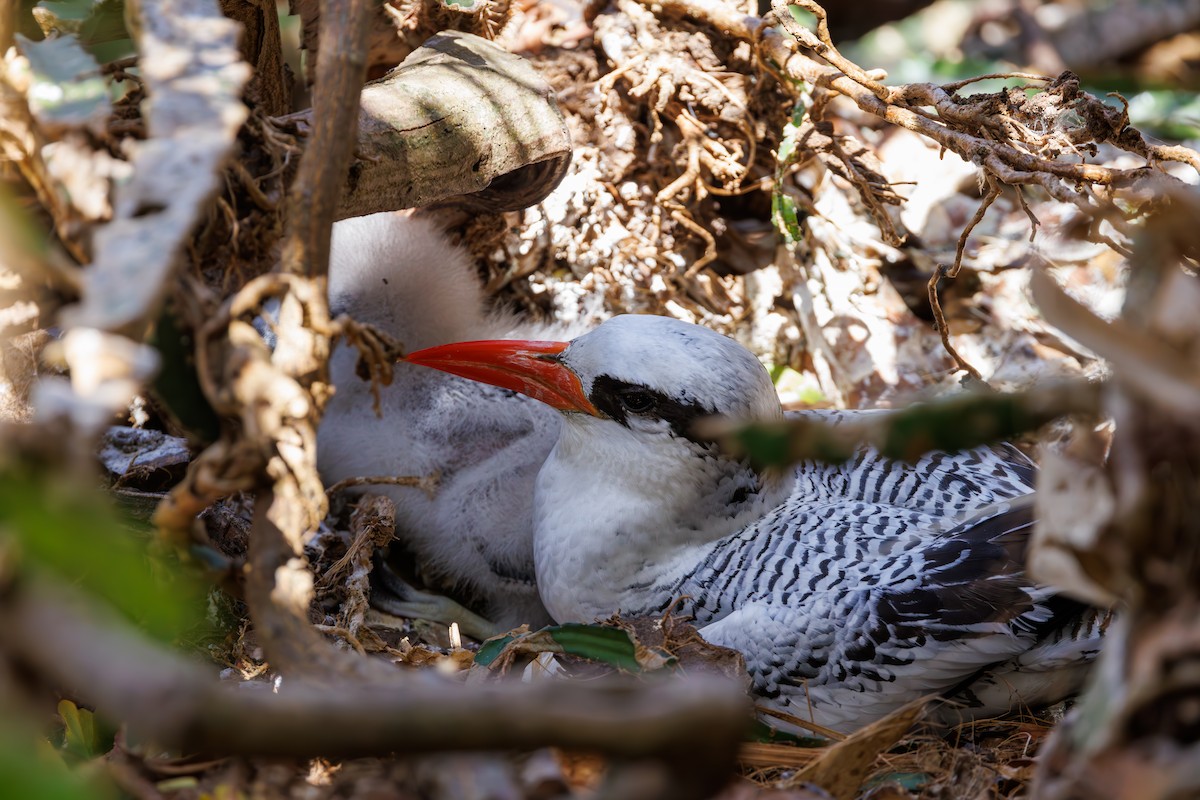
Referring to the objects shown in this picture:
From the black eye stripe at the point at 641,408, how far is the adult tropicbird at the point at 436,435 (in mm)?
540

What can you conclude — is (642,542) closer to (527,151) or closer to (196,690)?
(527,151)

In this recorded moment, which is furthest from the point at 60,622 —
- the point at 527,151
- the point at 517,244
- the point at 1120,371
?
the point at 517,244

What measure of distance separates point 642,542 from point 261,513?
3.71ft

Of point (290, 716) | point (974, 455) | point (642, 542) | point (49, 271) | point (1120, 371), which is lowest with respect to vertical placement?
point (642, 542)

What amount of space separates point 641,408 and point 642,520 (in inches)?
9.5

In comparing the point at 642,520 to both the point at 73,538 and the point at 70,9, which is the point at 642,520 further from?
the point at 73,538

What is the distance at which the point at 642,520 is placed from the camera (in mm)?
2227

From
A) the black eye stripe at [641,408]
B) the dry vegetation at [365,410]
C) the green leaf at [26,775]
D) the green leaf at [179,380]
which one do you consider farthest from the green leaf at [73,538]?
the black eye stripe at [641,408]

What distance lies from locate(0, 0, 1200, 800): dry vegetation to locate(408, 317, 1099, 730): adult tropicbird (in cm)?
13

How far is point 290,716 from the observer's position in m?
0.79

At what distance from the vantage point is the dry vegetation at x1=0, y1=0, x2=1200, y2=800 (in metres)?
0.81

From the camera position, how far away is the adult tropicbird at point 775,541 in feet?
5.99

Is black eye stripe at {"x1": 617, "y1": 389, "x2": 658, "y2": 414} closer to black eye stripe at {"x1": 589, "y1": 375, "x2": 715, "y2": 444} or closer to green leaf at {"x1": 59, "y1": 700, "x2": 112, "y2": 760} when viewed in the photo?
black eye stripe at {"x1": 589, "y1": 375, "x2": 715, "y2": 444}

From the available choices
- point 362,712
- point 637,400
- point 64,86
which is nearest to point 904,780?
point 637,400
